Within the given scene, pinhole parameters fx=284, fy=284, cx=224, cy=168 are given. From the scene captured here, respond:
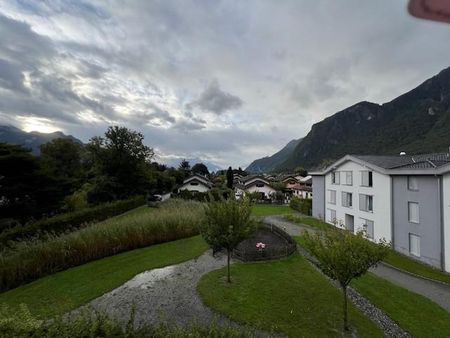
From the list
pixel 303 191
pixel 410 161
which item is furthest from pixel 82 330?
pixel 303 191

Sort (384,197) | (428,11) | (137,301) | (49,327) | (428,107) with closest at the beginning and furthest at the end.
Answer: (428,11), (49,327), (137,301), (384,197), (428,107)

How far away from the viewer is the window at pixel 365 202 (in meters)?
30.0

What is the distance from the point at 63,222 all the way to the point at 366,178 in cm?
2950

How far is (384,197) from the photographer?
1072 inches

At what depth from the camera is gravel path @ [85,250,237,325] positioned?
10875 mm

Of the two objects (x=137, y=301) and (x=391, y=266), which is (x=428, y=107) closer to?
(x=391, y=266)

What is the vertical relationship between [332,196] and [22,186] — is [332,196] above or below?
below

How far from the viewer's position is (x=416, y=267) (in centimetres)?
2103

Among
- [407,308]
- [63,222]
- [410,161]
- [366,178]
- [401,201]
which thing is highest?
[410,161]

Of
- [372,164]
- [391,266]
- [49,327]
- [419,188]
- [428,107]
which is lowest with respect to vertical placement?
[391,266]

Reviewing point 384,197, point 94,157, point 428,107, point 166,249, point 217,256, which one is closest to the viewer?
point 217,256

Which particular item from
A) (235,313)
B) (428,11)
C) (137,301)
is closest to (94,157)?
(137,301)

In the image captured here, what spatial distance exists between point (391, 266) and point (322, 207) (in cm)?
2108

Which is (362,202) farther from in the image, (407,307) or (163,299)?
(163,299)
